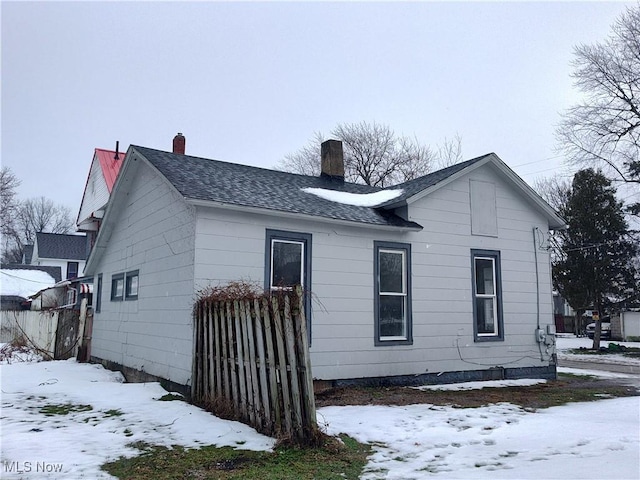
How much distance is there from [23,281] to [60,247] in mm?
7430

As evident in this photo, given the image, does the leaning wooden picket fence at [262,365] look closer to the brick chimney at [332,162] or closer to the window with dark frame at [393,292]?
the window with dark frame at [393,292]

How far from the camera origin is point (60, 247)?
42.2 metres

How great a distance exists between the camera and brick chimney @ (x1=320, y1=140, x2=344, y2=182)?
1325 cm

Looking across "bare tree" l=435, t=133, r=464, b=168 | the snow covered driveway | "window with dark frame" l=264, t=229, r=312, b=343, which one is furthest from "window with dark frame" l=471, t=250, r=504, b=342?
"bare tree" l=435, t=133, r=464, b=168

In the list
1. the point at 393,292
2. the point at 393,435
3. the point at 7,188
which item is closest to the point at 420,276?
the point at 393,292

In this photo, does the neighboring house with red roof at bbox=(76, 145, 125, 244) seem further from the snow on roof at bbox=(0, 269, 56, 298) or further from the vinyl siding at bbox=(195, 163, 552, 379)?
the vinyl siding at bbox=(195, 163, 552, 379)

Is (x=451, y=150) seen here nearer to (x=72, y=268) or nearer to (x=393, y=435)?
(x=393, y=435)

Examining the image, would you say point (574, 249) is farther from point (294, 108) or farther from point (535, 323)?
point (294, 108)

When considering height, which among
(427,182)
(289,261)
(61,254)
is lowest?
(289,261)

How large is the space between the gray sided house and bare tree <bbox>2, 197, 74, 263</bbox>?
55933 mm

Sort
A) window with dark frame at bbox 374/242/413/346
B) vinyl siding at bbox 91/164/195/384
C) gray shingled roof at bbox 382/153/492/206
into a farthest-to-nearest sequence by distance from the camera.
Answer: gray shingled roof at bbox 382/153/492/206 < window with dark frame at bbox 374/242/413/346 < vinyl siding at bbox 91/164/195/384

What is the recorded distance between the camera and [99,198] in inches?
923

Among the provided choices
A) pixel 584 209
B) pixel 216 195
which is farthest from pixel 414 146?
pixel 216 195

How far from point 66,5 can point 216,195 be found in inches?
339
